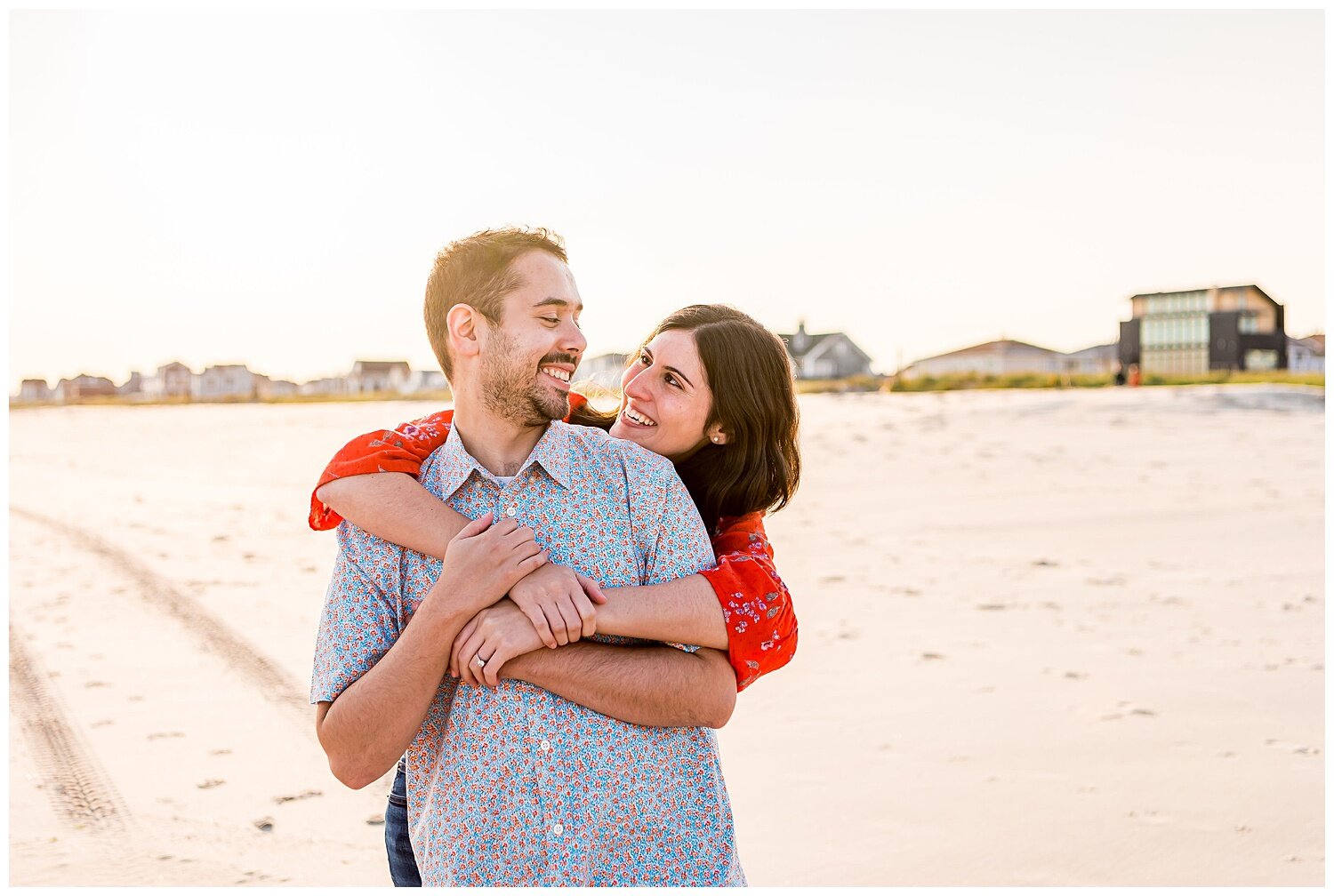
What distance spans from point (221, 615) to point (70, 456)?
17734 mm

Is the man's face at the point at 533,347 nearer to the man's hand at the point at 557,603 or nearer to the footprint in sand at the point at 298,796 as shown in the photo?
the man's hand at the point at 557,603

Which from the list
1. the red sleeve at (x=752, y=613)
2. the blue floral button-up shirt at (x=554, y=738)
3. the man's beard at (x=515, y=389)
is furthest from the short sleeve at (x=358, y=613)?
the red sleeve at (x=752, y=613)

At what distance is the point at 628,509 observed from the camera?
7.50 feet

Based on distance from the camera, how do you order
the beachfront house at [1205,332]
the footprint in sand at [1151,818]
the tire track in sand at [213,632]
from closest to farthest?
the footprint in sand at [1151,818] < the tire track in sand at [213,632] < the beachfront house at [1205,332]

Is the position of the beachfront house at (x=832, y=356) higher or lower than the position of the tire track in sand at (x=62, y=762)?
higher

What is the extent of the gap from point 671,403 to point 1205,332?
50.4 meters

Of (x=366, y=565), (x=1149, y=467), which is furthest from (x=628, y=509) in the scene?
(x=1149, y=467)

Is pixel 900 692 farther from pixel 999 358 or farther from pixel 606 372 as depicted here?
pixel 999 358

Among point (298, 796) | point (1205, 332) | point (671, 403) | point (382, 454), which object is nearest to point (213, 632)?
point (298, 796)

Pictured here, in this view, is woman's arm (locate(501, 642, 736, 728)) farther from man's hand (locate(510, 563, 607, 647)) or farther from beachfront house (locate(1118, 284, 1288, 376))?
beachfront house (locate(1118, 284, 1288, 376))

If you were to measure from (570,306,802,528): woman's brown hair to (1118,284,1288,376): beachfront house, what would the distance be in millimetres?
45588

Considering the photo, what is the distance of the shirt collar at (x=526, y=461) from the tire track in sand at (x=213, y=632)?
393 centimetres

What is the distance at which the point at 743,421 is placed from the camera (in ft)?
9.38

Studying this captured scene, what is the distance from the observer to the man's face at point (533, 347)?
2.29 m
